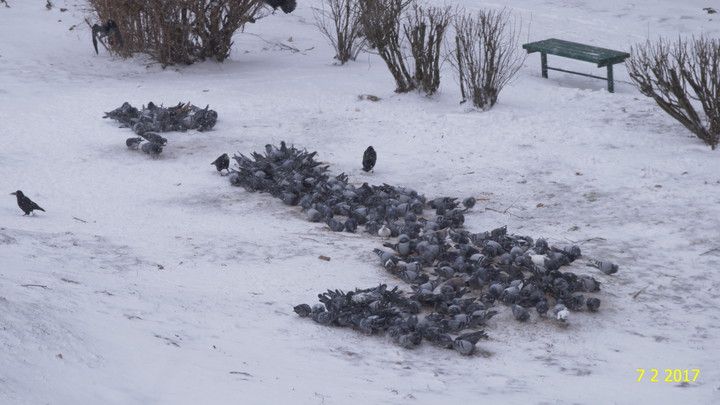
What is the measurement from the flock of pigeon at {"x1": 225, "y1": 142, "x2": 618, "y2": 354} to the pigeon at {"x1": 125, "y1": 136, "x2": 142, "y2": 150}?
1272mm

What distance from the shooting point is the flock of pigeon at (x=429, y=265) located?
469cm

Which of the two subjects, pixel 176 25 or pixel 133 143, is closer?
pixel 133 143

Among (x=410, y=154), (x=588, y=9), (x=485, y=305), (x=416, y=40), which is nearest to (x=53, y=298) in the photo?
(x=485, y=305)

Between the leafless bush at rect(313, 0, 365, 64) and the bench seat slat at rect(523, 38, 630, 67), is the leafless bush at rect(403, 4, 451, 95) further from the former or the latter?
the bench seat slat at rect(523, 38, 630, 67)

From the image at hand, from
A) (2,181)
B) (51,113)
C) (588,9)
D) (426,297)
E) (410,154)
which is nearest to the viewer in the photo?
(426,297)

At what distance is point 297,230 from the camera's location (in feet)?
20.4

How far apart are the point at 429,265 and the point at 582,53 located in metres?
5.38

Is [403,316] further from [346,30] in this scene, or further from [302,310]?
[346,30]

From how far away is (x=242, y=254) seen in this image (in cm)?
570

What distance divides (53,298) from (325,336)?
1.42 metres

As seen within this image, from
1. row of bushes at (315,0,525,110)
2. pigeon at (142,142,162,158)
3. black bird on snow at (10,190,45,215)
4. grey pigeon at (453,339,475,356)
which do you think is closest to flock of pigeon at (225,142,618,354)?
grey pigeon at (453,339,475,356)

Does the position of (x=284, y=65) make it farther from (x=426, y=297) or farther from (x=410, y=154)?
(x=426, y=297)

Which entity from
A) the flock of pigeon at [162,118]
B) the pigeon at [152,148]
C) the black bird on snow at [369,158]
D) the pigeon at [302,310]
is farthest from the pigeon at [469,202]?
the flock of pigeon at [162,118]

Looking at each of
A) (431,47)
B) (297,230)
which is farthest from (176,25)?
(297,230)
